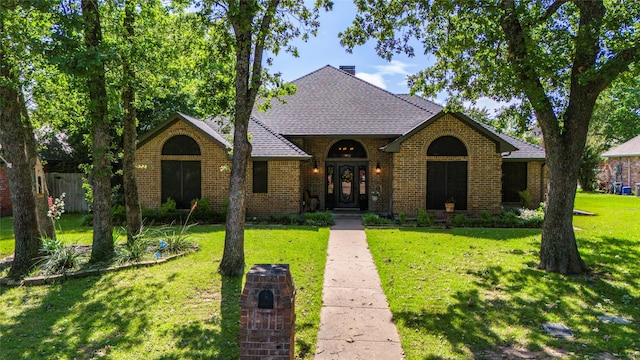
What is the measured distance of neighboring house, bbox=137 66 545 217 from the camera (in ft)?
51.1

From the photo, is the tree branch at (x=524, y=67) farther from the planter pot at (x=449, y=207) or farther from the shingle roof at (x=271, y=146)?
the shingle roof at (x=271, y=146)

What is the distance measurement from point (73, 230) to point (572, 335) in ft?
46.0

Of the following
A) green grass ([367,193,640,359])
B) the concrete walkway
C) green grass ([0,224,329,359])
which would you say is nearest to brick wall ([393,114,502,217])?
green grass ([367,193,640,359])

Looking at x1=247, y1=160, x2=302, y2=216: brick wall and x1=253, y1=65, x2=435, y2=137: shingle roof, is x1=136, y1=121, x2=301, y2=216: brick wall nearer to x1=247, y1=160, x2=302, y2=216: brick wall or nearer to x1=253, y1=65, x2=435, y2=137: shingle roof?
x1=247, y1=160, x2=302, y2=216: brick wall

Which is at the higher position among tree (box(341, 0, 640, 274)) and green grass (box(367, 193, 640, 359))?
tree (box(341, 0, 640, 274))

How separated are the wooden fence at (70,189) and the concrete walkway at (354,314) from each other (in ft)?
46.9

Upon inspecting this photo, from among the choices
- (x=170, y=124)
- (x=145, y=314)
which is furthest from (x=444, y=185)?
(x=145, y=314)

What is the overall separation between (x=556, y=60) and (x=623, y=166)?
31.9 metres

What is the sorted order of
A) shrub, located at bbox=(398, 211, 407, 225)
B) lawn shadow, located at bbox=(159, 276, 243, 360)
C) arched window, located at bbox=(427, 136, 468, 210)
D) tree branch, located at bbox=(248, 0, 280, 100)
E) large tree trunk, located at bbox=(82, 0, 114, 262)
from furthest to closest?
arched window, located at bbox=(427, 136, 468, 210)
shrub, located at bbox=(398, 211, 407, 225)
large tree trunk, located at bbox=(82, 0, 114, 262)
tree branch, located at bbox=(248, 0, 280, 100)
lawn shadow, located at bbox=(159, 276, 243, 360)

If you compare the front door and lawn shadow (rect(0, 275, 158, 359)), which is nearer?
lawn shadow (rect(0, 275, 158, 359))

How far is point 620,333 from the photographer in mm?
5363

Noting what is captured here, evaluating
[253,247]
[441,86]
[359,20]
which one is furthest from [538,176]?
[253,247]

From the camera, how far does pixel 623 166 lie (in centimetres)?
3300

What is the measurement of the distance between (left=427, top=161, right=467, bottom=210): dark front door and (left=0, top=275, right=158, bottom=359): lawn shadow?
36.7ft
